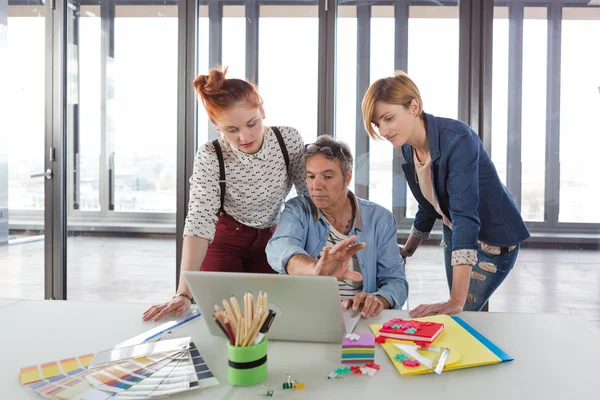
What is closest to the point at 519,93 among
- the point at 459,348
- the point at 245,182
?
the point at 245,182

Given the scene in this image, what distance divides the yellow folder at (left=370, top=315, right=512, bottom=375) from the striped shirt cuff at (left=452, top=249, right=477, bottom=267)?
318 millimetres

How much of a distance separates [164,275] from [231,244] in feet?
7.41

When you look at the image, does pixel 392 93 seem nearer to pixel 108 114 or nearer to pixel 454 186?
pixel 454 186

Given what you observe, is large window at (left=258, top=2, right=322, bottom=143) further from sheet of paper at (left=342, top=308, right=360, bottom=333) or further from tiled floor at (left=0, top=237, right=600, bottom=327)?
sheet of paper at (left=342, top=308, right=360, bottom=333)

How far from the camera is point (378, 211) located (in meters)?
1.72

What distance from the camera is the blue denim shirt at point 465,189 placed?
5.08 ft

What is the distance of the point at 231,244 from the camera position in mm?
1963

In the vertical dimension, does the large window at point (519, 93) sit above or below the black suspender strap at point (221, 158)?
above

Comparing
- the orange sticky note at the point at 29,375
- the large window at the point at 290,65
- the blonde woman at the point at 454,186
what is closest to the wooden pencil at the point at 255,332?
the orange sticky note at the point at 29,375

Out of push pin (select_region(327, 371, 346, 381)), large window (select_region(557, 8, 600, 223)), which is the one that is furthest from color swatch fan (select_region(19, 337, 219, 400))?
large window (select_region(557, 8, 600, 223))

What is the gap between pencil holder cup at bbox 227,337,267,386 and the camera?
88cm

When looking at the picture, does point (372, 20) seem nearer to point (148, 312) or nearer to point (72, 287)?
point (148, 312)

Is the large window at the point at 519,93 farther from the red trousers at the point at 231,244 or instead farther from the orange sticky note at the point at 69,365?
the orange sticky note at the point at 69,365

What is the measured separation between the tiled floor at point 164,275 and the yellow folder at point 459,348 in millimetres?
2123
